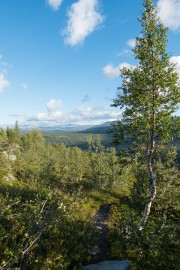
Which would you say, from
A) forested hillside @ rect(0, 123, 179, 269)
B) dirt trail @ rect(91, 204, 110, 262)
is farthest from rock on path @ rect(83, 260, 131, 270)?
dirt trail @ rect(91, 204, 110, 262)

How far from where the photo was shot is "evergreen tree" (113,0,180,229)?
16641mm

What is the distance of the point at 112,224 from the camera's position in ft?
85.1

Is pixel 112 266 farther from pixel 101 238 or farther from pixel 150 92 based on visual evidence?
pixel 150 92

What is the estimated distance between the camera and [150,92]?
57.8 feet

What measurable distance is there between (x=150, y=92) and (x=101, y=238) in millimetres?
15446

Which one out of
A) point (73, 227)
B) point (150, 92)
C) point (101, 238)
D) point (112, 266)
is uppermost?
point (150, 92)

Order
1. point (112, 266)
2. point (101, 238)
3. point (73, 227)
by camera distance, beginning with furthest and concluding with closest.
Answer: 1. point (101, 238)
2. point (73, 227)
3. point (112, 266)

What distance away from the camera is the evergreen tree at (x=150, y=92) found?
16641 millimetres

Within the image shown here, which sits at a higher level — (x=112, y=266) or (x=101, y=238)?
(x=112, y=266)

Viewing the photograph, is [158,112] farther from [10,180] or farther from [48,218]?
[10,180]

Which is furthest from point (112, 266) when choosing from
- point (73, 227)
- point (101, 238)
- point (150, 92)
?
point (150, 92)

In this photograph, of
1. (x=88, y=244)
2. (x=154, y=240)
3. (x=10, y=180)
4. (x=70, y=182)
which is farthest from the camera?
(x=70, y=182)

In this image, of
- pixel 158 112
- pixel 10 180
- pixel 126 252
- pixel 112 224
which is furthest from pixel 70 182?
pixel 158 112

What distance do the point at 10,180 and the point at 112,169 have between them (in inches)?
812
